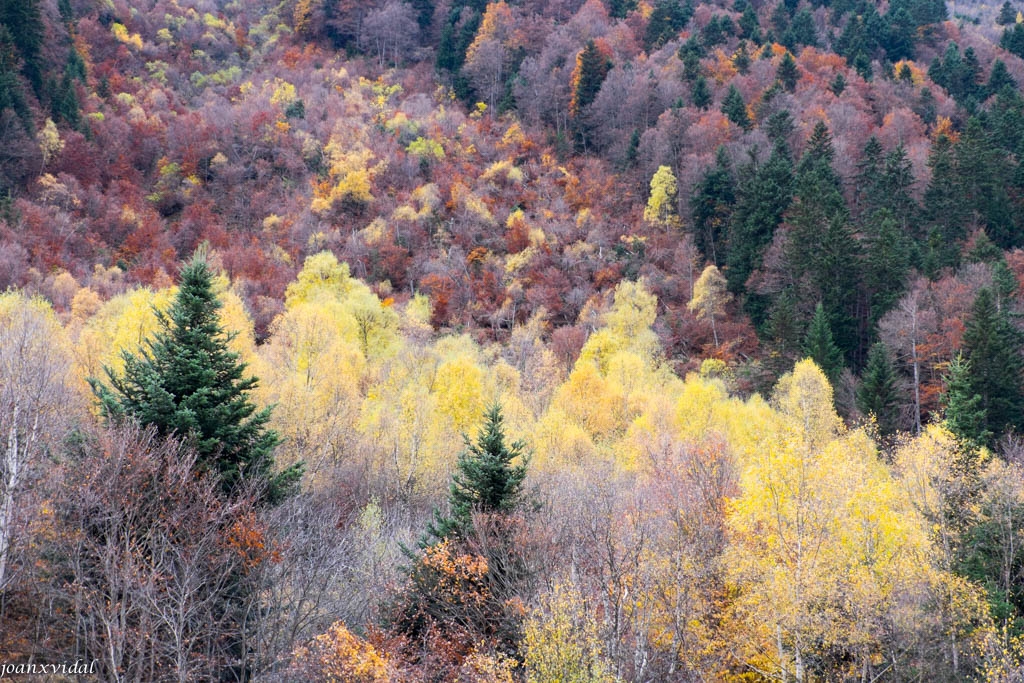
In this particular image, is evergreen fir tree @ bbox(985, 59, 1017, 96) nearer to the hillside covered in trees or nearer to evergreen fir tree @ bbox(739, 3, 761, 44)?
the hillside covered in trees

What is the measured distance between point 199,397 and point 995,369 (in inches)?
1588

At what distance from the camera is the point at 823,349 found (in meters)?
49.8

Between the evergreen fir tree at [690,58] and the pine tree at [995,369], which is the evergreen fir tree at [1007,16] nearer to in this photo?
the evergreen fir tree at [690,58]

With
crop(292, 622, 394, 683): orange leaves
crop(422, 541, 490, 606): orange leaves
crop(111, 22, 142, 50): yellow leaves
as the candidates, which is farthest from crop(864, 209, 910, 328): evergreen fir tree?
crop(111, 22, 142, 50): yellow leaves

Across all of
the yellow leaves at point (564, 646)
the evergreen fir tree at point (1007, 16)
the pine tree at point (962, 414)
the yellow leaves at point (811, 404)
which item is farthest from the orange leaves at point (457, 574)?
the evergreen fir tree at point (1007, 16)

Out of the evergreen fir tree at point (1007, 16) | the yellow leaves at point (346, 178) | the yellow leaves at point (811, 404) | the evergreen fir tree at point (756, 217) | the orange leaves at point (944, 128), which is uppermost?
the evergreen fir tree at point (1007, 16)

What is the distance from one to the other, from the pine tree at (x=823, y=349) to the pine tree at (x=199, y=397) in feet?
126

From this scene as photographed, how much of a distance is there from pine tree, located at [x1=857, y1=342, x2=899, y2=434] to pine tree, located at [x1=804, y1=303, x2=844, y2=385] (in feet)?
16.6

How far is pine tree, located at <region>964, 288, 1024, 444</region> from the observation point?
40.7 m

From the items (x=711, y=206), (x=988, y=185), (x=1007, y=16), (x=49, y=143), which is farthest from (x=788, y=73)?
(x=49, y=143)

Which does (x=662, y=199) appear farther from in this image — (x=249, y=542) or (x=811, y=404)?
(x=249, y=542)

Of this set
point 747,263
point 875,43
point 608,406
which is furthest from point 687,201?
point 875,43

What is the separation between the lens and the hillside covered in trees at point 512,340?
18109 mm

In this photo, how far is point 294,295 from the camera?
200 ft
